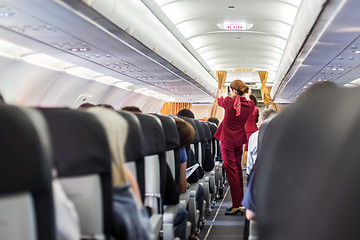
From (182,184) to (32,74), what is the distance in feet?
30.5

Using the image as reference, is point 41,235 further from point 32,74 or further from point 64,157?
point 32,74

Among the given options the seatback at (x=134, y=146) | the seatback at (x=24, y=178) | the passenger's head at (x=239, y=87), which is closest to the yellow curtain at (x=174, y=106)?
the passenger's head at (x=239, y=87)

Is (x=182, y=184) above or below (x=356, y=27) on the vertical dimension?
below

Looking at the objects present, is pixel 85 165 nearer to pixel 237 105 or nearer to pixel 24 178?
pixel 24 178

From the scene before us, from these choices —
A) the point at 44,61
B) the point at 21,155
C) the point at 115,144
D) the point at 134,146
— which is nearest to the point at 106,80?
the point at 44,61

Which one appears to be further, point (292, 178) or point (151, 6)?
point (151, 6)

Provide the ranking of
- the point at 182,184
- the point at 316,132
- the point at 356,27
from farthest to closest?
the point at 356,27
the point at 182,184
the point at 316,132

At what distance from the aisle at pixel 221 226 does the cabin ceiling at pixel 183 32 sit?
329cm

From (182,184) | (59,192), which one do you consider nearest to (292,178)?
(59,192)

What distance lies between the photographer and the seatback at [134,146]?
266 centimetres

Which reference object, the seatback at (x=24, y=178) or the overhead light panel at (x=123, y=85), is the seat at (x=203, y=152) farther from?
the overhead light panel at (x=123, y=85)

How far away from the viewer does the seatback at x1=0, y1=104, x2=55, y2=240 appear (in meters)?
1.38

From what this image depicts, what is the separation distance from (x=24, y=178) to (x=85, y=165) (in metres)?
0.48

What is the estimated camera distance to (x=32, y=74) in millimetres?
12789
